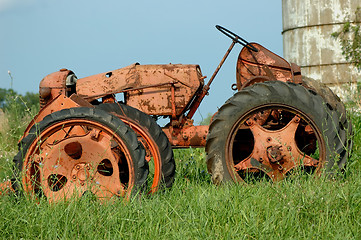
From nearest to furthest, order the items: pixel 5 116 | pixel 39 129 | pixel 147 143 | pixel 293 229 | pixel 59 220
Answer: pixel 293 229
pixel 59 220
pixel 39 129
pixel 147 143
pixel 5 116

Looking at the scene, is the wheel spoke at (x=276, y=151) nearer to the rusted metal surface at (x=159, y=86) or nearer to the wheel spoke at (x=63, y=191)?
the rusted metal surface at (x=159, y=86)

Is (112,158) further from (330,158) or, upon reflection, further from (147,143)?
(330,158)

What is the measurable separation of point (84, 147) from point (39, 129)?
394mm

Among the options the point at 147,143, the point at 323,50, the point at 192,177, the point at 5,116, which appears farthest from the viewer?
the point at 323,50

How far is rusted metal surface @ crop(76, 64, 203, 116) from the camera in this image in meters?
4.84

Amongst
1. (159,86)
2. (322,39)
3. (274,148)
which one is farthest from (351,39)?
(274,148)

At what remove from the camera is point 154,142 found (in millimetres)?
4539

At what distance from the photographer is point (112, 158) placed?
4.09 m

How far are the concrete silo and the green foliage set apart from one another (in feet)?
0.33

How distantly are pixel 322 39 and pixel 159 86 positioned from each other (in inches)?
333

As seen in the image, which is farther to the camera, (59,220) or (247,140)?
(247,140)

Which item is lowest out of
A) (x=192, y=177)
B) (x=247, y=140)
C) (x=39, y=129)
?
(x=192, y=177)

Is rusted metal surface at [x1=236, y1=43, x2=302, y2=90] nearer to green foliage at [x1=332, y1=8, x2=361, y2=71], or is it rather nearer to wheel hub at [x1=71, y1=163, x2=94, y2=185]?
wheel hub at [x1=71, y1=163, x2=94, y2=185]

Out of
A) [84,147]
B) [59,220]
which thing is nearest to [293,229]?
[59,220]
